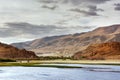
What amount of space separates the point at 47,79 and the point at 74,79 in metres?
4.43

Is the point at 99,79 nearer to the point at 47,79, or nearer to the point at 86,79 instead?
the point at 86,79

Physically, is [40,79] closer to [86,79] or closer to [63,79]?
[63,79]

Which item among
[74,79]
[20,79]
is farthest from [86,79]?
[20,79]

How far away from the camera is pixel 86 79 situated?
53.3 m

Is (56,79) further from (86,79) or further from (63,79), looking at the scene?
(86,79)

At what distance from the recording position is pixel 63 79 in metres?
52.4

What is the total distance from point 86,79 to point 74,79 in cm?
197

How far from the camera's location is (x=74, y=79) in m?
53.3

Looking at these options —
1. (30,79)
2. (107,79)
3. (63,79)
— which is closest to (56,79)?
(63,79)

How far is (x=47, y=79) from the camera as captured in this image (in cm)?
5325

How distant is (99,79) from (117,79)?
291cm

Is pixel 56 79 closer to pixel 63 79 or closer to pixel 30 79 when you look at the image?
pixel 63 79

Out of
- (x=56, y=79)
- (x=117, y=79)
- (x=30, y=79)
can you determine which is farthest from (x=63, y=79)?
(x=117, y=79)

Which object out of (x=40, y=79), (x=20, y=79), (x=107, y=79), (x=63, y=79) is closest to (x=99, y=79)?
(x=107, y=79)
